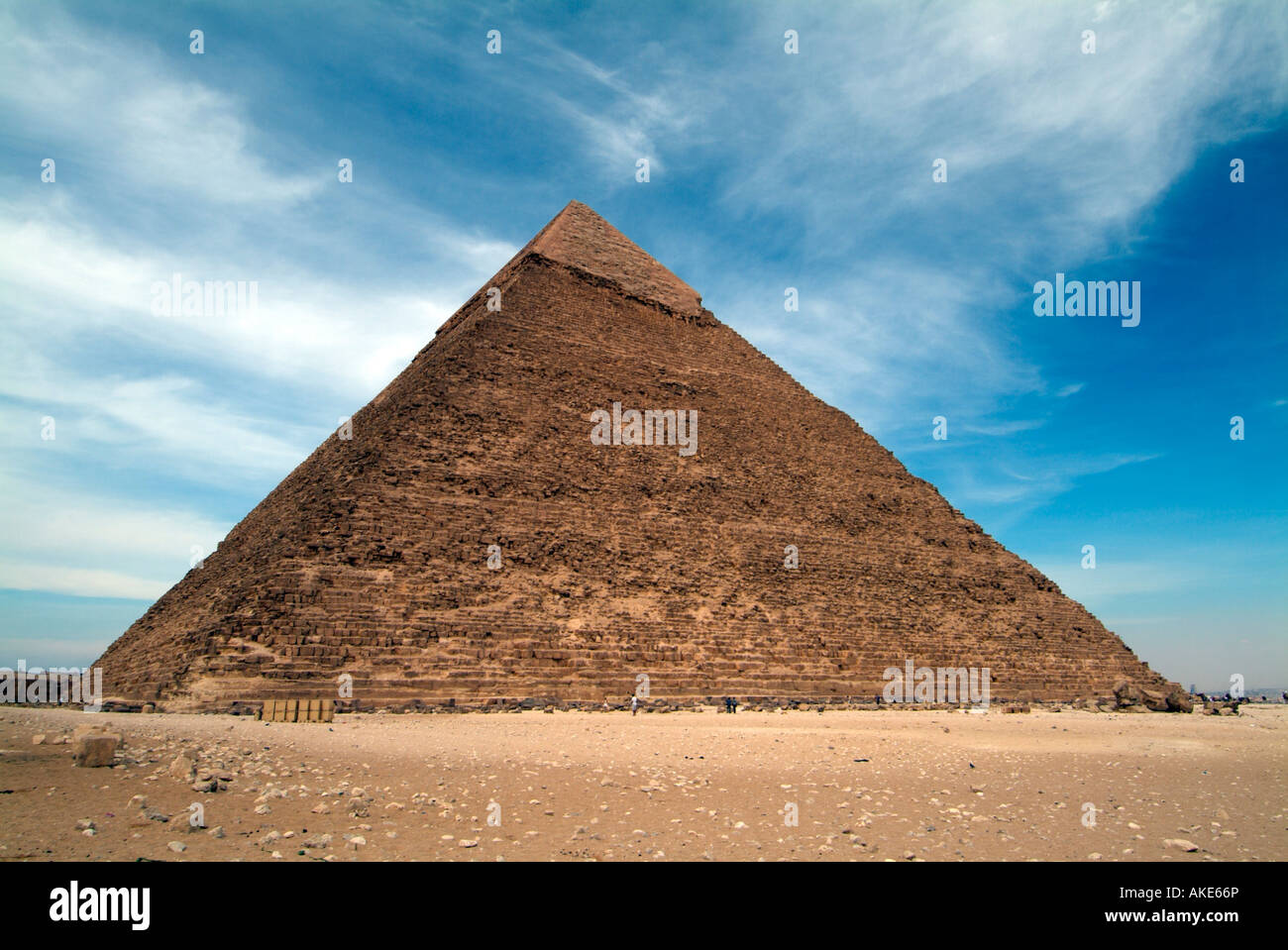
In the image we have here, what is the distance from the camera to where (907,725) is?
40.6 ft

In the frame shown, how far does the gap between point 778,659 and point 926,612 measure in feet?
22.0

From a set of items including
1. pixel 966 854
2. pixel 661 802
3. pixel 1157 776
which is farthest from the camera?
pixel 1157 776

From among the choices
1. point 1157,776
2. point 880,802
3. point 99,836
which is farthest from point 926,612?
point 99,836

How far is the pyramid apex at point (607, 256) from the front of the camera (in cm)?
2894

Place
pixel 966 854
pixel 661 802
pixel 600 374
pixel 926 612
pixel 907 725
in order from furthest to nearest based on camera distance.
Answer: pixel 600 374, pixel 926 612, pixel 907 725, pixel 661 802, pixel 966 854

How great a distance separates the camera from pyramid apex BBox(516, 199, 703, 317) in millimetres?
28938

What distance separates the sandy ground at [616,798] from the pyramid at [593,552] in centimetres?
404

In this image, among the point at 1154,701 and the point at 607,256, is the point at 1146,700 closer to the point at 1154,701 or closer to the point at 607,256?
the point at 1154,701

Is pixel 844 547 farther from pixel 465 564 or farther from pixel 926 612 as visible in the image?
pixel 465 564

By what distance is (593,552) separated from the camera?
17562 millimetres

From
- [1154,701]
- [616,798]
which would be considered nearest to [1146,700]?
[1154,701]

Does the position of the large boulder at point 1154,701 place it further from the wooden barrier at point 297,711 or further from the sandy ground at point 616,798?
the wooden barrier at point 297,711

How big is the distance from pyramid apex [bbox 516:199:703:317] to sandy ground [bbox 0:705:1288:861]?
22687mm

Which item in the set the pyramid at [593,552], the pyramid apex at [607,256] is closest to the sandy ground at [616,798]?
the pyramid at [593,552]
